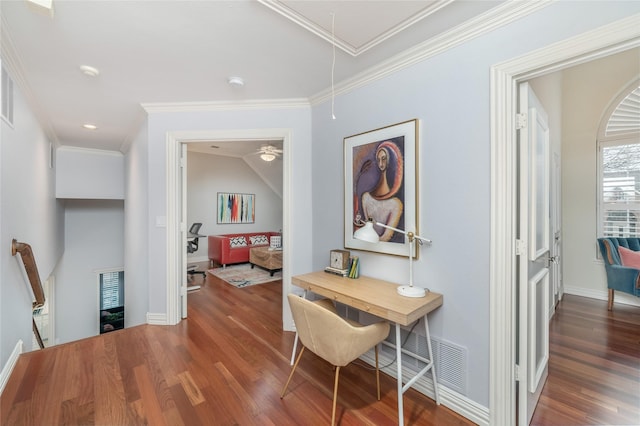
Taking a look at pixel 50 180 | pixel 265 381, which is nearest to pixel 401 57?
pixel 265 381

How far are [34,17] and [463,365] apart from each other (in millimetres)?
3375

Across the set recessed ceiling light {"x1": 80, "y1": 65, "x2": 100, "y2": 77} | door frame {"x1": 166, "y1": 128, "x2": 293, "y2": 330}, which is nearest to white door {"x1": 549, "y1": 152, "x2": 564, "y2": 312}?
door frame {"x1": 166, "y1": 128, "x2": 293, "y2": 330}

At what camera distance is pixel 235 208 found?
733cm

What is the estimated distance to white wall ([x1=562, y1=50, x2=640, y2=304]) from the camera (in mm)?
3609

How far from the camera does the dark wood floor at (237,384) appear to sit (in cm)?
164

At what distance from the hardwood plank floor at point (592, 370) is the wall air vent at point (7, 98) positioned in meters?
4.19

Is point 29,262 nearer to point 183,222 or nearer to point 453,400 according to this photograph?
point 183,222

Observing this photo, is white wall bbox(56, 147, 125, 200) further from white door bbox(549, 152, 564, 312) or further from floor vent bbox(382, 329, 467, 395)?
white door bbox(549, 152, 564, 312)

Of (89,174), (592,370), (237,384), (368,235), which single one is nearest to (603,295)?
(592,370)

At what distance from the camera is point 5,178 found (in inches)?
80.5

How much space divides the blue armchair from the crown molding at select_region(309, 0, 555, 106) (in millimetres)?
3470

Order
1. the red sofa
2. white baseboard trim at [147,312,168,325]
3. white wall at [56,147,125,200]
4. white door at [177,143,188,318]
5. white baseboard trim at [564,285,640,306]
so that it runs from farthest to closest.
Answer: the red sofa, white wall at [56,147,125,200], white baseboard trim at [564,285,640,306], white door at [177,143,188,318], white baseboard trim at [147,312,168,325]

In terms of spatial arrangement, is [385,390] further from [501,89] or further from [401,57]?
[401,57]

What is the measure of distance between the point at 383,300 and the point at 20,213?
332cm
